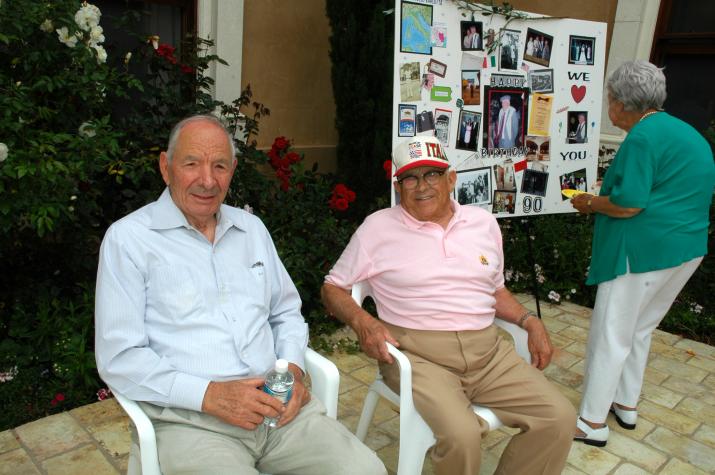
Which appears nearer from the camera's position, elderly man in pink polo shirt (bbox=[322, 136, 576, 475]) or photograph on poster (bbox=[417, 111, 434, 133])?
→ elderly man in pink polo shirt (bbox=[322, 136, 576, 475])

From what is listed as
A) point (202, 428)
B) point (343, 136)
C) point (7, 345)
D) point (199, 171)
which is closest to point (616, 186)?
point (199, 171)

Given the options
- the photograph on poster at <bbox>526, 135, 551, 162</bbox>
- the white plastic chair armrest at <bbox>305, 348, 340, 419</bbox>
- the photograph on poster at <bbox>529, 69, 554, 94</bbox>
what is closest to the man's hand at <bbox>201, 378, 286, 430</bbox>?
the white plastic chair armrest at <bbox>305, 348, 340, 419</bbox>

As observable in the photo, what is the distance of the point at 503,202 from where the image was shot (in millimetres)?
3516

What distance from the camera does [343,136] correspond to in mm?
4871

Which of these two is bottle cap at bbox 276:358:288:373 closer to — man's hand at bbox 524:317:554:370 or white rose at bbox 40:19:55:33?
man's hand at bbox 524:317:554:370

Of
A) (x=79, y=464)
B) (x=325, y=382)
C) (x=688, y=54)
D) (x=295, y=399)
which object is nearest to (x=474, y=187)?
(x=325, y=382)

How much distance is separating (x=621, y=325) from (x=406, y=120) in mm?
1409

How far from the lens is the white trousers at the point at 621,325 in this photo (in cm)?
263

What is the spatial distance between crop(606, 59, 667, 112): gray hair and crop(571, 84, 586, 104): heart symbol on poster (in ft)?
3.52

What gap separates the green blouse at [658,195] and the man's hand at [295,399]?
1.54m

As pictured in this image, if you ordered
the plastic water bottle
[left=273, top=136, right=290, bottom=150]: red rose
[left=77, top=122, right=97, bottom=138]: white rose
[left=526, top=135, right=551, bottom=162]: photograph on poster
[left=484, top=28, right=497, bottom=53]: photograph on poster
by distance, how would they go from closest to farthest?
the plastic water bottle
[left=77, top=122, right=97, bottom=138]: white rose
[left=484, top=28, right=497, bottom=53]: photograph on poster
[left=526, top=135, right=551, bottom=162]: photograph on poster
[left=273, top=136, right=290, bottom=150]: red rose

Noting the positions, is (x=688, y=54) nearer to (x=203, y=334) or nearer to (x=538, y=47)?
(x=538, y=47)

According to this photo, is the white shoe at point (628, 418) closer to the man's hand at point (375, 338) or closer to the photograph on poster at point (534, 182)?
the photograph on poster at point (534, 182)

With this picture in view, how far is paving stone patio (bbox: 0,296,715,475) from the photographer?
2.40 meters
